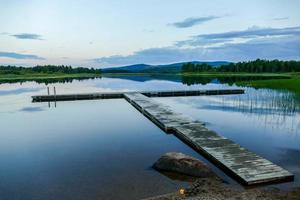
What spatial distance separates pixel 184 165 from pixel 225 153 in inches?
95.7

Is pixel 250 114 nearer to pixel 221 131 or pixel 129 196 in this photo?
pixel 221 131

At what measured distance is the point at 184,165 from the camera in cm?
1118

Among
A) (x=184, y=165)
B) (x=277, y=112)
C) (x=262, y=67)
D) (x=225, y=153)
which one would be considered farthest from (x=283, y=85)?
(x=262, y=67)

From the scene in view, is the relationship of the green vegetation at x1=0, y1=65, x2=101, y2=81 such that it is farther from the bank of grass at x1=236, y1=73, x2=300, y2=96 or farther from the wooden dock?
the wooden dock

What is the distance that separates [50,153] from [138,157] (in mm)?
4616

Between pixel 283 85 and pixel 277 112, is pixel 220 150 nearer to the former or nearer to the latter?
pixel 277 112

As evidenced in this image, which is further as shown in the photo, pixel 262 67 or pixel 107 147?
pixel 262 67

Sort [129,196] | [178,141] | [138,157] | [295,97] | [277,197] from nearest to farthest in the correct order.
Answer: [277,197] → [129,196] → [138,157] → [178,141] → [295,97]

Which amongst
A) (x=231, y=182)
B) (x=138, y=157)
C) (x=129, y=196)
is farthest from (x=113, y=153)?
(x=231, y=182)

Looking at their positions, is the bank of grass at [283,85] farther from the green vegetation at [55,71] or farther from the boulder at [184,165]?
the green vegetation at [55,71]

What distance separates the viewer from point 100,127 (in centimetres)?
2105

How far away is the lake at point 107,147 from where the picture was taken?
10.5 meters

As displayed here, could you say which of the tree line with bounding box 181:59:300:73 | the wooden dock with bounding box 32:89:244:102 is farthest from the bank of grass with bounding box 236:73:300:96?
the tree line with bounding box 181:59:300:73

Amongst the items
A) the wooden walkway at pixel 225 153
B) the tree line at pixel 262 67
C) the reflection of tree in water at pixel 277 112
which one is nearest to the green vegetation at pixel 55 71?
the tree line at pixel 262 67
